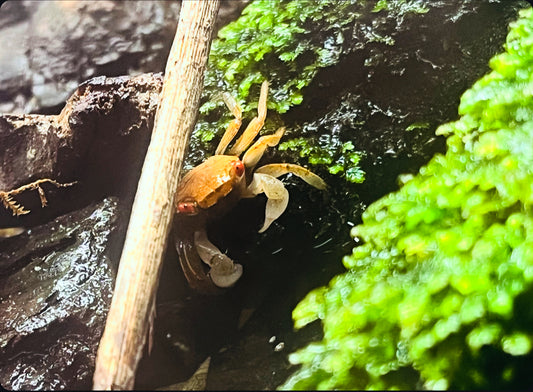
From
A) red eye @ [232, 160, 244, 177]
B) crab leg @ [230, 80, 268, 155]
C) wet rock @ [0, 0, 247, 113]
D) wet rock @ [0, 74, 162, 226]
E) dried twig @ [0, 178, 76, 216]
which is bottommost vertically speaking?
red eye @ [232, 160, 244, 177]

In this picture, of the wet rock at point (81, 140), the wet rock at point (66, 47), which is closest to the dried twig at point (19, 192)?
the wet rock at point (81, 140)

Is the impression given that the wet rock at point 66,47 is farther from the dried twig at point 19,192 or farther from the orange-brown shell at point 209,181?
the orange-brown shell at point 209,181

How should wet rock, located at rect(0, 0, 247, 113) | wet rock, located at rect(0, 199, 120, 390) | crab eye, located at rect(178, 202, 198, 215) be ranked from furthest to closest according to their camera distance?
wet rock, located at rect(0, 0, 247, 113) < crab eye, located at rect(178, 202, 198, 215) < wet rock, located at rect(0, 199, 120, 390)

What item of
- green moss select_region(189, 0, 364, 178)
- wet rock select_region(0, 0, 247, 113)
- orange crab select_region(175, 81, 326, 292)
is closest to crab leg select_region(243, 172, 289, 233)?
orange crab select_region(175, 81, 326, 292)

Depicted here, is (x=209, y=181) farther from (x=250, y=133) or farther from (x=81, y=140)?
(x=81, y=140)

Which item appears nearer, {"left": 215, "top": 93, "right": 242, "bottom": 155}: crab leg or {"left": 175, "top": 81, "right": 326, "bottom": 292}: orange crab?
{"left": 175, "top": 81, "right": 326, "bottom": 292}: orange crab

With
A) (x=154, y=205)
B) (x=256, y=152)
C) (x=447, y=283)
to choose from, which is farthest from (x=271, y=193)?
(x=447, y=283)

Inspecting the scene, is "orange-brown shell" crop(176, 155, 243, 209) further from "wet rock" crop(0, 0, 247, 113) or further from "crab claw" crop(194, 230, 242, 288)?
"wet rock" crop(0, 0, 247, 113)
